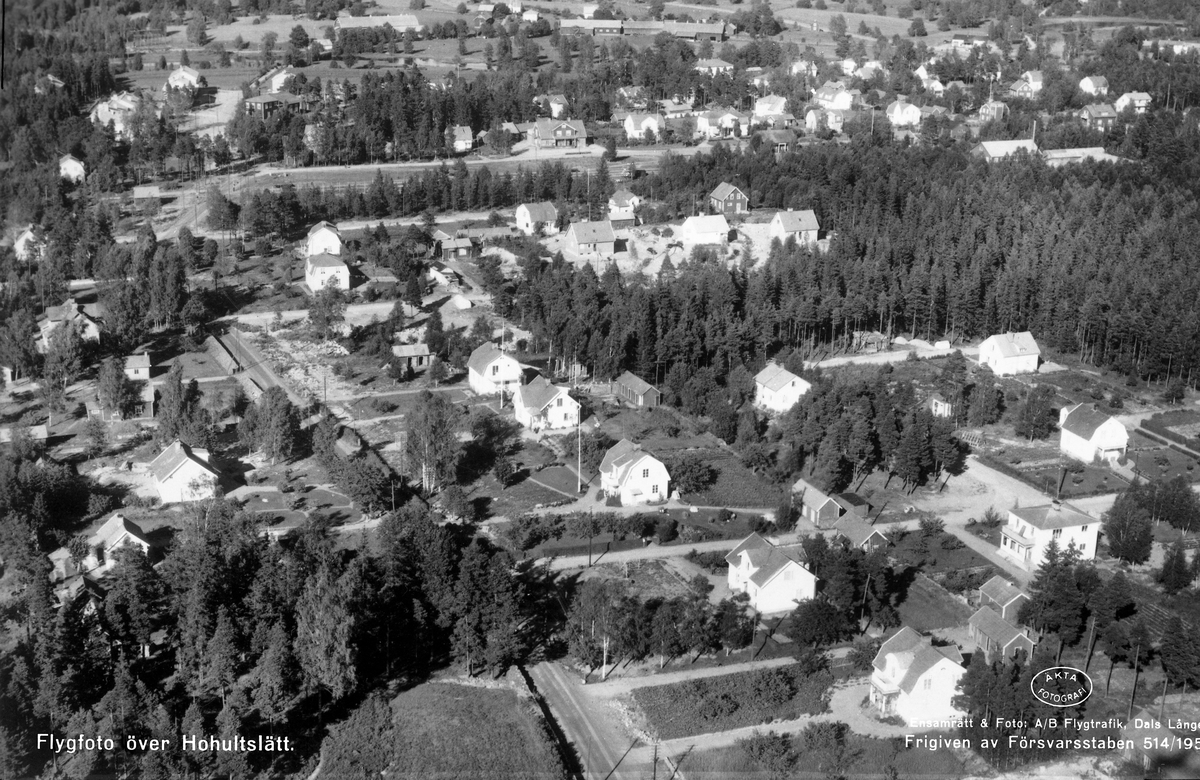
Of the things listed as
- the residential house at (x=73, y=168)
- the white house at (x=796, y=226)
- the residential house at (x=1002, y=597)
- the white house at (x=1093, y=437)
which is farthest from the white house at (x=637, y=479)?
the residential house at (x=73, y=168)

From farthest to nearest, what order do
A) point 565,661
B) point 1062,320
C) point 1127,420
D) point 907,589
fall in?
point 1062,320 → point 1127,420 → point 907,589 → point 565,661

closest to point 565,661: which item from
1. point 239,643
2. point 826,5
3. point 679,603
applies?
point 679,603

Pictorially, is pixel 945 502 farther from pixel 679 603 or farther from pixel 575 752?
pixel 575 752

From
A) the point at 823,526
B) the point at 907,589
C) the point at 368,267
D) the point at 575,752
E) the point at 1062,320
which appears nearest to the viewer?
the point at 575,752

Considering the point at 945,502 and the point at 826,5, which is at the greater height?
the point at 826,5

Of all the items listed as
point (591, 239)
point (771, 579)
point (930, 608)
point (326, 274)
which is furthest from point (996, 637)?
point (326, 274)

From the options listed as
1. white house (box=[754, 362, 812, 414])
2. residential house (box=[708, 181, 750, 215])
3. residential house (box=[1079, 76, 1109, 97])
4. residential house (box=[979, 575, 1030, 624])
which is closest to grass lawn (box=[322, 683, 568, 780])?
residential house (box=[979, 575, 1030, 624])

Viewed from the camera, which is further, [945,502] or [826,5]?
[826,5]
